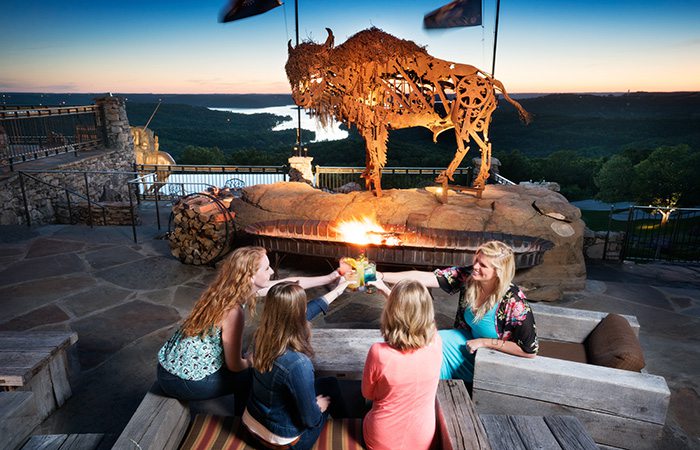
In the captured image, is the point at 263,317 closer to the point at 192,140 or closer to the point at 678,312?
the point at 678,312

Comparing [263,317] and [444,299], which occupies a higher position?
[263,317]

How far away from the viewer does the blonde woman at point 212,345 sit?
2283 millimetres

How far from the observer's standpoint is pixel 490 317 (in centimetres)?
282

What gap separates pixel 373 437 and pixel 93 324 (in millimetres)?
3996

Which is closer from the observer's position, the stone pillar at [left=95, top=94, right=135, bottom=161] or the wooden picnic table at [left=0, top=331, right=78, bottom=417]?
the wooden picnic table at [left=0, top=331, right=78, bottom=417]

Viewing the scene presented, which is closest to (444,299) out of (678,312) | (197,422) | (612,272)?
(678,312)

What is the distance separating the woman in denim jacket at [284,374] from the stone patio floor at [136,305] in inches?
34.4

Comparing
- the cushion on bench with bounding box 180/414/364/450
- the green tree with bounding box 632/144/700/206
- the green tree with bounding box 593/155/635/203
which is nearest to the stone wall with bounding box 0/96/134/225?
the cushion on bench with bounding box 180/414/364/450

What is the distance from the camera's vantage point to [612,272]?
6.89m

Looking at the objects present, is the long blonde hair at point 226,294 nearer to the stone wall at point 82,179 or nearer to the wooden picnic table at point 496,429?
the wooden picnic table at point 496,429

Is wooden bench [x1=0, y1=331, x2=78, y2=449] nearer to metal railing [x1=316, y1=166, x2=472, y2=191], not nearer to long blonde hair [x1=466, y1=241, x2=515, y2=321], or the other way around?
long blonde hair [x1=466, y1=241, x2=515, y2=321]

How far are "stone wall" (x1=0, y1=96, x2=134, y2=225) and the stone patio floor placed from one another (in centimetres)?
173

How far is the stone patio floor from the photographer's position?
3502 mm

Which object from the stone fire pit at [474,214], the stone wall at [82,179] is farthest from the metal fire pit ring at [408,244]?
the stone wall at [82,179]
